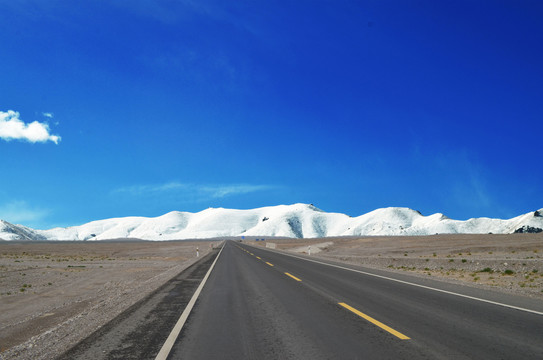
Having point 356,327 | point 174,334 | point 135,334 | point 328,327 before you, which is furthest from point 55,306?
point 356,327

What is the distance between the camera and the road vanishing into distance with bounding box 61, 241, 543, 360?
4875 mm

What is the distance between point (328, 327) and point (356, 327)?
0.51 meters

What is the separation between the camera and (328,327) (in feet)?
20.4

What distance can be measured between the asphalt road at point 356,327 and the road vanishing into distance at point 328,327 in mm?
16

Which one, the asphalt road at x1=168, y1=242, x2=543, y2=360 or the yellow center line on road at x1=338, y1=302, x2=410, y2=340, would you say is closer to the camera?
the asphalt road at x1=168, y1=242, x2=543, y2=360

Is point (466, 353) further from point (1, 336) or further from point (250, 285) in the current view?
point (1, 336)

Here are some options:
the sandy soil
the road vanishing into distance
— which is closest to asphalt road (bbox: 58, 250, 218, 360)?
the road vanishing into distance

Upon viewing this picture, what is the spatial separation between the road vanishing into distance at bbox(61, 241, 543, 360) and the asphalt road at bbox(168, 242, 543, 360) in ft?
0.05

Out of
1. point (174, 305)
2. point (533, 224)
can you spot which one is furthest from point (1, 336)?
point (533, 224)

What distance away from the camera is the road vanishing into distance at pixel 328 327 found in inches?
192

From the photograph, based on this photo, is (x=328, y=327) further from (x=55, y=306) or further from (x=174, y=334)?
(x=55, y=306)

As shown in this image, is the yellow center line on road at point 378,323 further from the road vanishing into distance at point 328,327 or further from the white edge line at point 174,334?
the white edge line at point 174,334

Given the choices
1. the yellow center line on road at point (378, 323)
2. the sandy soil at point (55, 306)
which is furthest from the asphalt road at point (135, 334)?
the yellow center line on road at point (378, 323)

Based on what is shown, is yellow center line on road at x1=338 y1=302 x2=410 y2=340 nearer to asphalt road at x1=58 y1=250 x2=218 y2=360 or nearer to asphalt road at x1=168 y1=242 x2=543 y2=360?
asphalt road at x1=168 y1=242 x2=543 y2=360
